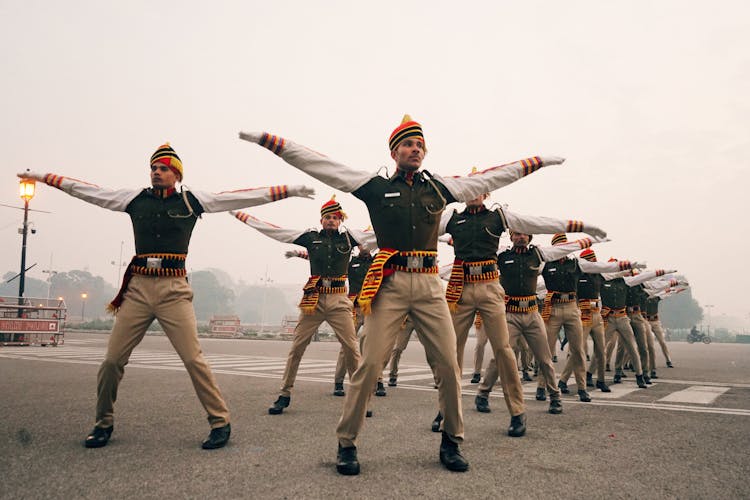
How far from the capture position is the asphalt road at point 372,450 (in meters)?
3.46

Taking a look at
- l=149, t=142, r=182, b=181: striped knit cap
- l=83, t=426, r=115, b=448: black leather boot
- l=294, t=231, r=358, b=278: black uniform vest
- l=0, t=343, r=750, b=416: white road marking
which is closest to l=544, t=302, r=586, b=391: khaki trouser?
l=0, t=343, r=750, b=416: white road marking

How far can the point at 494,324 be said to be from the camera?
5707 millimetres

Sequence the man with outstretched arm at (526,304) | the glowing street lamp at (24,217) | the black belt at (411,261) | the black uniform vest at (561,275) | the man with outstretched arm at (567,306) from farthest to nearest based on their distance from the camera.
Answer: the glowing street lamp at (24,217), the black uniform vest at (561,275), the man with outstretched arm at (567,306), the man with outstretched arm at (526,304), the black belt at (411,261)

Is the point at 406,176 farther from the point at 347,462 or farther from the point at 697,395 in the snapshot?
the point at 697,395

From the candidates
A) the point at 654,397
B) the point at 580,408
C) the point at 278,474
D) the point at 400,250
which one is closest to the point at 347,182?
the point at 400,250

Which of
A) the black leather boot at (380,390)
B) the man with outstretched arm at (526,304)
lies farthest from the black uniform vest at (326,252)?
the man with outstretched arm at (526,304)

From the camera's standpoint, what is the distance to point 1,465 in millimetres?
3902

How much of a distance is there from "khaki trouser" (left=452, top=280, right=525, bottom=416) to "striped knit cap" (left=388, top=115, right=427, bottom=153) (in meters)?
1.89

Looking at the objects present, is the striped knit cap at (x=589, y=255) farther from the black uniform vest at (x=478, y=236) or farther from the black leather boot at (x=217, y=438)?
the black leather boot at (x=217, y=438)

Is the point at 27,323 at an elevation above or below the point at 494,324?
below

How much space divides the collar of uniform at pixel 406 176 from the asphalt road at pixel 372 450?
228 cm

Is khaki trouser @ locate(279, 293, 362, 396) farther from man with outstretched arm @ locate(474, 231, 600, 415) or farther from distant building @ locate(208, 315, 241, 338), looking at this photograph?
distant building @ locate(208, 315, 241, 338)

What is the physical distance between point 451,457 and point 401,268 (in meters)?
1.49

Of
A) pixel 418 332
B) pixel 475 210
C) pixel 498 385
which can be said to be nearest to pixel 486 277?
pixel 475 210
